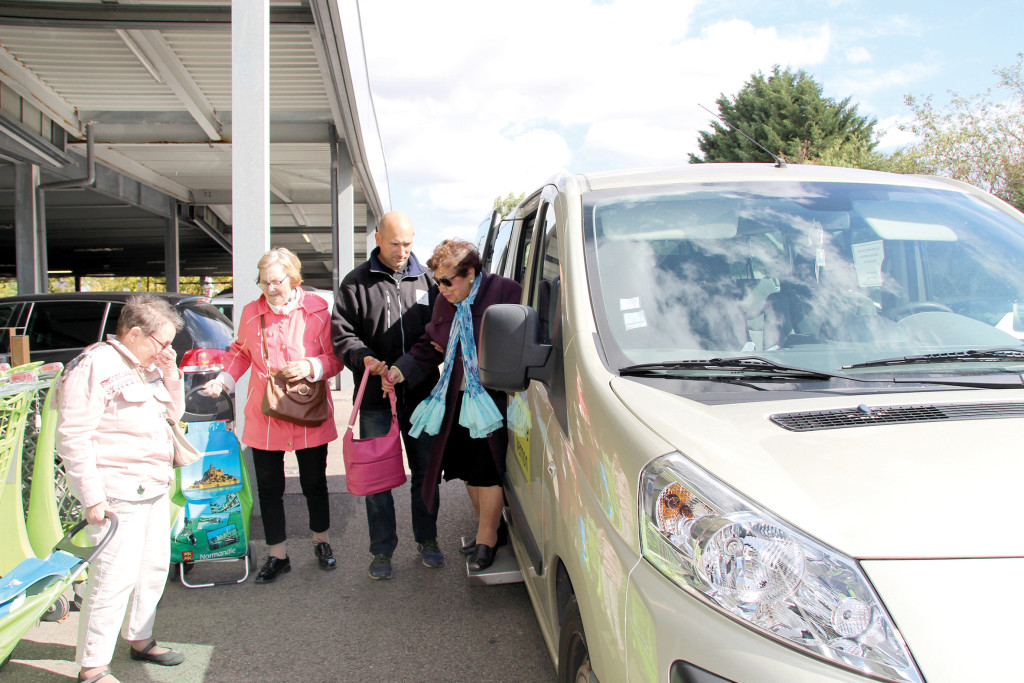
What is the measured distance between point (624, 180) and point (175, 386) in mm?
2311

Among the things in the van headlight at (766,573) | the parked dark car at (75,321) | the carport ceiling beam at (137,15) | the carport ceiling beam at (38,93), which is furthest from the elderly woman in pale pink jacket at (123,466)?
the carport ceiling beam at (38,93)

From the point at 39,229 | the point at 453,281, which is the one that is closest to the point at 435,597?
the point at 453,281

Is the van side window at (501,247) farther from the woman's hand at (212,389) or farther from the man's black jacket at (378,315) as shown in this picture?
the woman's hand at (212,389)

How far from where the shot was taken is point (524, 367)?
2484 millimetres

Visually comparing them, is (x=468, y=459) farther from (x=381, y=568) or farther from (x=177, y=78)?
(x=177, y=78)

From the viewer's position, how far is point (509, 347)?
2453mm

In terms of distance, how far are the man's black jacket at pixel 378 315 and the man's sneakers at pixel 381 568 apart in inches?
34.8

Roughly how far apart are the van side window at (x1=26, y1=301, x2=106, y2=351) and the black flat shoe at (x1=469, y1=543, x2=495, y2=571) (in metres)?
5.38

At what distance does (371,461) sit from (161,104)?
9.80 m

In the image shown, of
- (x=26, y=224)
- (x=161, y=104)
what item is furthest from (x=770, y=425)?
(x=26, y=224)

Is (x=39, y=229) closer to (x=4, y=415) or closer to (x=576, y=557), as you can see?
(x=4, y=415)

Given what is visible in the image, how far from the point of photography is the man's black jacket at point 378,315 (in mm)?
4199

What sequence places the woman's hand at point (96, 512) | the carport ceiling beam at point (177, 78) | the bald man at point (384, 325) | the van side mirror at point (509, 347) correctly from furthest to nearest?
the carport ceiling beam at point (177, 78), the bald man at point (384, 325), the woman's hand at point (96, 512), the van side mirror at point (509, 347)

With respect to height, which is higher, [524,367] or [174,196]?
[174,196]
